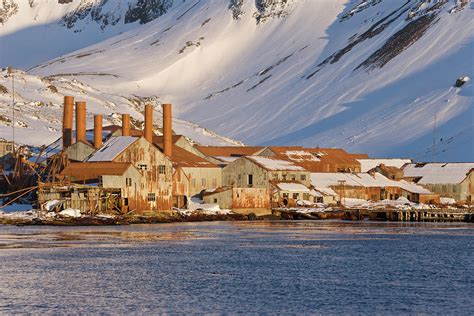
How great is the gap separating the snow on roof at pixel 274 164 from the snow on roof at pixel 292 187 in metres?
1.78

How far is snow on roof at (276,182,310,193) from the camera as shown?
325 ft

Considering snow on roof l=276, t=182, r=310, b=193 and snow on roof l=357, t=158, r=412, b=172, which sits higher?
snow on roof l=357, t=158, r=412, b=172

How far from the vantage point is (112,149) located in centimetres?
8675

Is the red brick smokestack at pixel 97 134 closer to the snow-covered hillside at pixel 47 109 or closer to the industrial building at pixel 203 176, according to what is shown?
the industrial building at pixel 203 176

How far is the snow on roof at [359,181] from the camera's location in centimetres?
10556

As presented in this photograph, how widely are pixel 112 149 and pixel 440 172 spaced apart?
39167 millimetres

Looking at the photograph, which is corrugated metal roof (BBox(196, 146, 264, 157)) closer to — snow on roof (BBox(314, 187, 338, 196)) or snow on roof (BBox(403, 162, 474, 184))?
snow on roof (BBox(403, 162, 474, 184))

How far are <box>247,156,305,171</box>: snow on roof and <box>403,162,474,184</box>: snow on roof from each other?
1480cm

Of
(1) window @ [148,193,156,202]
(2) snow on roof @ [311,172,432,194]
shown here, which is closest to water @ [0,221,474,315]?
(1) window @ [148,193,156,202]

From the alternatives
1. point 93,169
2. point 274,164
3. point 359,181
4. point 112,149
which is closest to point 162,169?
point 112,149

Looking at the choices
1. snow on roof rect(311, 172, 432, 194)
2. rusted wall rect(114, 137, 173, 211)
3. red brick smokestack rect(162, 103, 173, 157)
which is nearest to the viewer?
rusted wall rect(114, 137, 173, 211)

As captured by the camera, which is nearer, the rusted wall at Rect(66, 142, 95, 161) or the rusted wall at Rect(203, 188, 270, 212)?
the rusted wall at Rect(66, 142, 95, 161)

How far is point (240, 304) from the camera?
41.9 metres

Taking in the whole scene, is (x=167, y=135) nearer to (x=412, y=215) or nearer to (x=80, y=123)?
(x=80, y=123)
